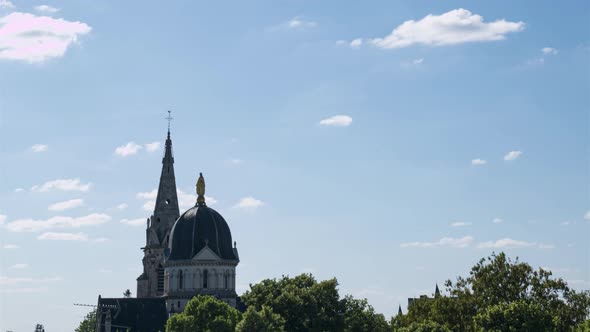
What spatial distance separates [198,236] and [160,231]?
79.0 feet

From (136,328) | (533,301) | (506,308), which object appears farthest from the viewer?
(136,328)

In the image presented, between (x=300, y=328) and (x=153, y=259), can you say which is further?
(x=153, y=259)

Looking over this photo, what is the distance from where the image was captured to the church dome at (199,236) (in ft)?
A: 524

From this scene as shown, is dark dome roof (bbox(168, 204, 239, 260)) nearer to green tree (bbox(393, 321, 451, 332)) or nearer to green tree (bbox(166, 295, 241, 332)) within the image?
green tree (bbox(166, 295, 241, 332))

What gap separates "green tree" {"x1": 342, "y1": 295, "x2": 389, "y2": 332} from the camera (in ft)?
420

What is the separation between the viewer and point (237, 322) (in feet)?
402

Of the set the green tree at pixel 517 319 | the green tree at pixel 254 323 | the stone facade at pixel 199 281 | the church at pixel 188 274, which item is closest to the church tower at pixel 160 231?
the church at pixel 188 274

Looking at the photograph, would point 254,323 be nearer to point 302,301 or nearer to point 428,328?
point 302,301

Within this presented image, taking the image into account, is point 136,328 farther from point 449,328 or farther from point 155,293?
point 449,328

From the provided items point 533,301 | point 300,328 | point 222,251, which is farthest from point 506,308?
point 222,251

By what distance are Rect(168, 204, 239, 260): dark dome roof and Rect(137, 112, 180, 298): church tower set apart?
1775 cm

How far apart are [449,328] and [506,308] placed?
15799 millimetres

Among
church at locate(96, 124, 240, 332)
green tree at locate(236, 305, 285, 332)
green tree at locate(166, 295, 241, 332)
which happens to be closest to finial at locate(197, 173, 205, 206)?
church at locate(96, 124, 240, 332)

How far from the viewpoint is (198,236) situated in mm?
160000
